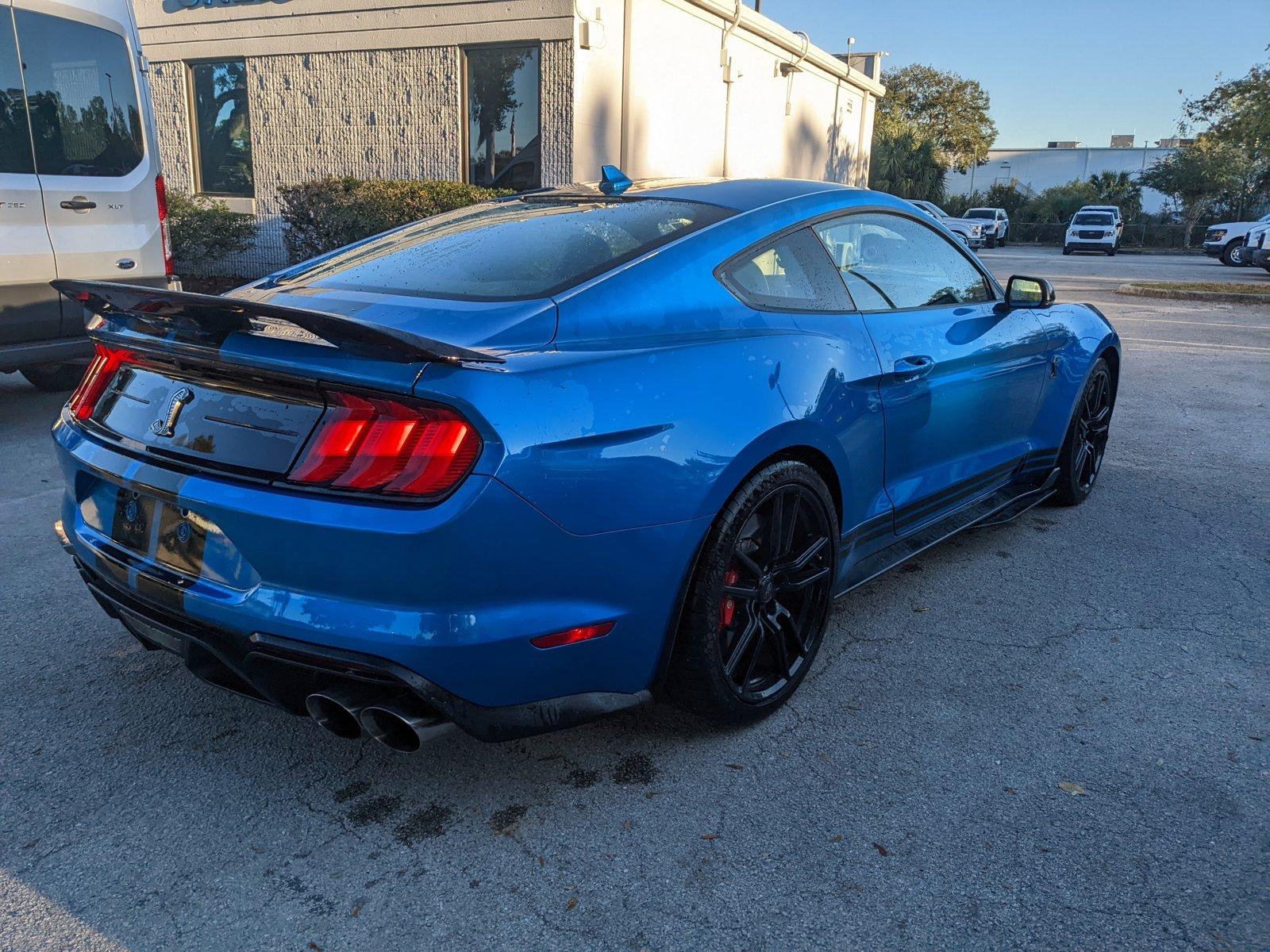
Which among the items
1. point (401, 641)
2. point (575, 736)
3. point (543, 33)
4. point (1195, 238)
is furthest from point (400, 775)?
point (1195, 238)

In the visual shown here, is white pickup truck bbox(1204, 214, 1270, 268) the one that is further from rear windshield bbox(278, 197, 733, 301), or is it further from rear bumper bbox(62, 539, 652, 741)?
rear bumper bbox(62, 539, 652, 741)

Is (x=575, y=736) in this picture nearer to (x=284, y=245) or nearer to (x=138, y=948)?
(x=138, y=948)

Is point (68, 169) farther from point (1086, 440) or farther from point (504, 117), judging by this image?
point (504, 117)

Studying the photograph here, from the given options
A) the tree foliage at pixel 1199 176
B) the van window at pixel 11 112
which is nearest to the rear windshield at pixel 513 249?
the van window at pixel 11 112

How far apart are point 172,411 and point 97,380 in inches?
18.9

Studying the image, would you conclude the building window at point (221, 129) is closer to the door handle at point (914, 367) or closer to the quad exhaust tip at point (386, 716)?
the door handle at point (914, 367)

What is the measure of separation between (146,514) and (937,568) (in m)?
3.05

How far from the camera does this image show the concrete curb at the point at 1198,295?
15.4 metres

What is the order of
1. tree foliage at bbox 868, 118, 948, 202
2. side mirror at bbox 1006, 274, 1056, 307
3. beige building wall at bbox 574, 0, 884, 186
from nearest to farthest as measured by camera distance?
side mirror at bbox 1006, 274, 1056, 307
beige building wall at bbox 574, 0, 884, 186
tree foliage at bbox 868, 118, 948, 202

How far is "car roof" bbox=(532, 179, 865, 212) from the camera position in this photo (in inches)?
122

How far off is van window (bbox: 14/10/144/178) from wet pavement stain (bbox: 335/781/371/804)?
489cm

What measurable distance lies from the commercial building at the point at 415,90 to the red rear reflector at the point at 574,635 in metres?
11.8

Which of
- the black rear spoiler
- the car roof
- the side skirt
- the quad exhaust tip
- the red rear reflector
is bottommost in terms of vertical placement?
the side skirt

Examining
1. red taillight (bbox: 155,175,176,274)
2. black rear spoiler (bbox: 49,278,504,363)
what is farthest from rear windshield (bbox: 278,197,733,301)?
red taillight (bbox: 155,175,176,274)
